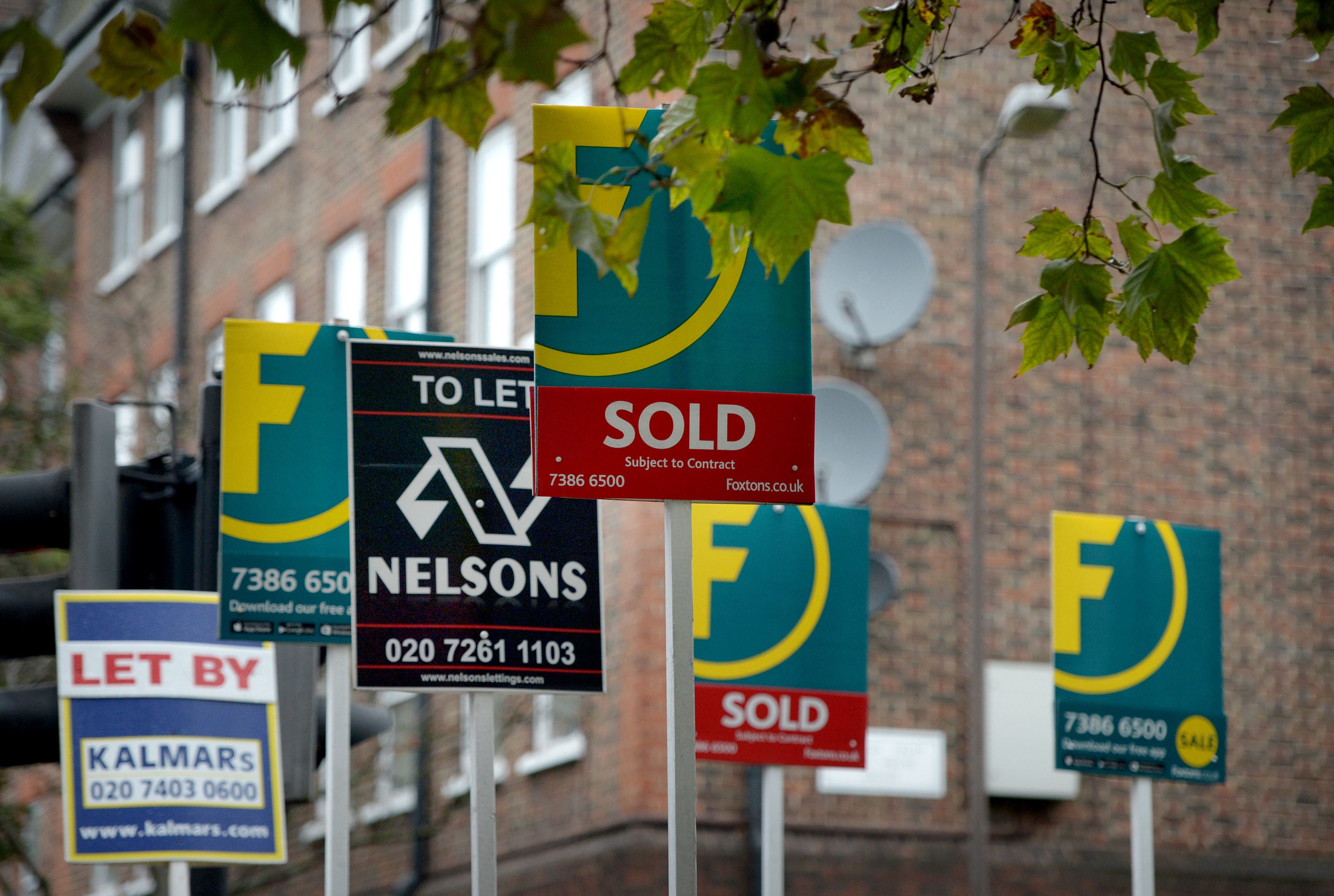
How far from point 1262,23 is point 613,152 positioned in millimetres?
15535

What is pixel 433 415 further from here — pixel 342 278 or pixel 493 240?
pixel 342 278

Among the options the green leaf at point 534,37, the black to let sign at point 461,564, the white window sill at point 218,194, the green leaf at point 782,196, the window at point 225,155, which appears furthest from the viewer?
the window at point 225,155

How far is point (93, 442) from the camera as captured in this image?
8641 mm

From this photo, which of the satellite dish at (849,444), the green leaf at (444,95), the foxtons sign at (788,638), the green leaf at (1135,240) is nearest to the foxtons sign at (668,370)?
the green leaf at (444,95)

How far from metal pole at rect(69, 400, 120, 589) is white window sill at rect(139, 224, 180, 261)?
65.5 ft

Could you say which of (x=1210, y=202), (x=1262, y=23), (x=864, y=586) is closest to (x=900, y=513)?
(x=1262, y=23)

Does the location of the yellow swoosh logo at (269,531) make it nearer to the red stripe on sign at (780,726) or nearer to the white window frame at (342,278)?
the red stripe on sign at (780,726)

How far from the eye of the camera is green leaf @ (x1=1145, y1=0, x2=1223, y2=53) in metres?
5.18

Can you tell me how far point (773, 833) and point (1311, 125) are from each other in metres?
4.67

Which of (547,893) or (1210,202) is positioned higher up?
(1210,202)

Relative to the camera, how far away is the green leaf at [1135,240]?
562cm

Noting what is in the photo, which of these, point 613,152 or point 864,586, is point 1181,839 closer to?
point 864,586

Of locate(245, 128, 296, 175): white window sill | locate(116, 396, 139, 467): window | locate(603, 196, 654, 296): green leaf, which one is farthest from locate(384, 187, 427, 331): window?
locate(603, 196, 654, 296): green leaf

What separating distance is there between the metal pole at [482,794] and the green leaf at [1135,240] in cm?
237
